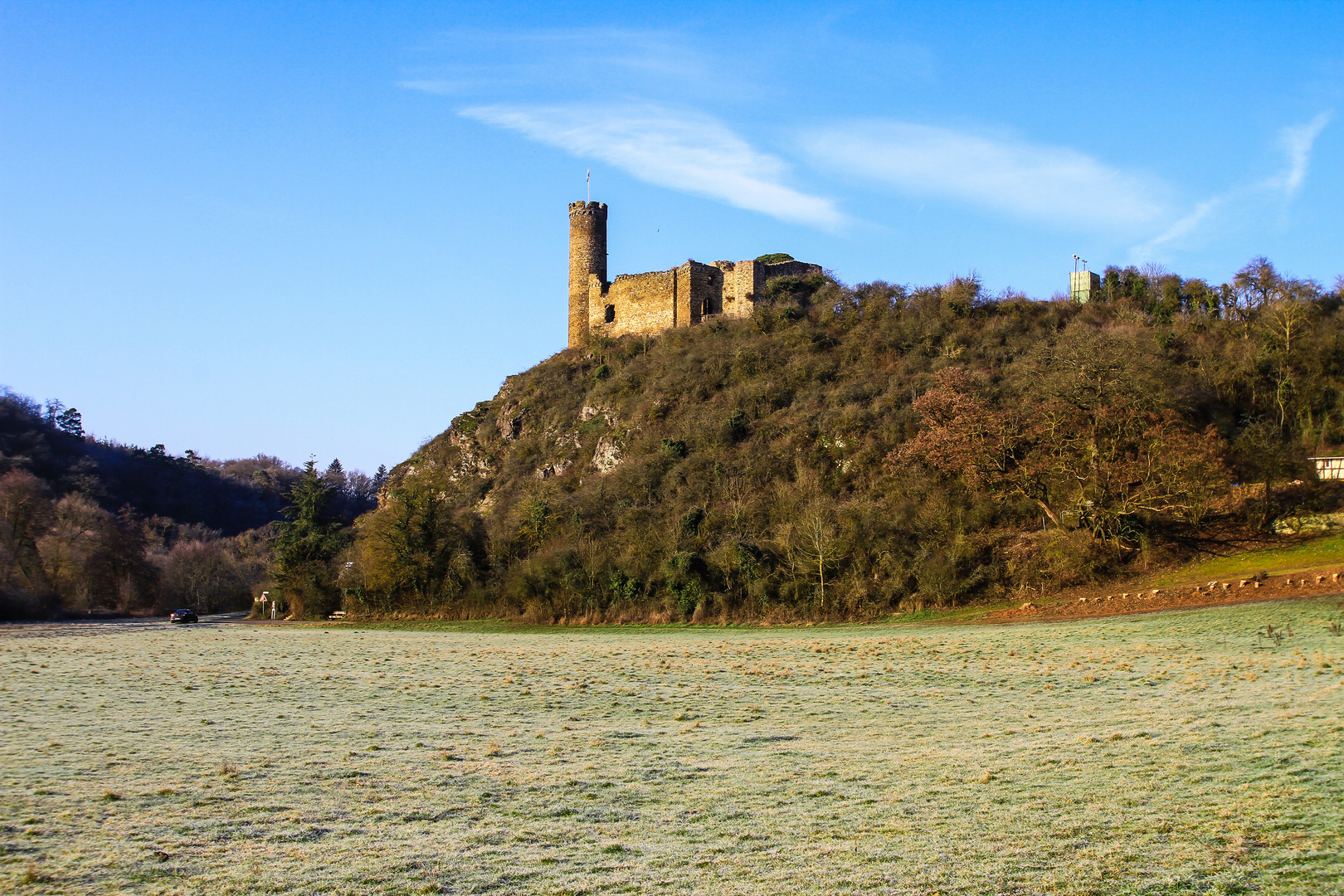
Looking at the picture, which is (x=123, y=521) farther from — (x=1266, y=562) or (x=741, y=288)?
(x=1266, y=562)

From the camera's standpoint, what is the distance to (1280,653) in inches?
645

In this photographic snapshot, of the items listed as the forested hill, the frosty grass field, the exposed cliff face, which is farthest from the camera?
the exposed cliff face

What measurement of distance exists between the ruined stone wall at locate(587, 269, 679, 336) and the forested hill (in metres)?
1.84

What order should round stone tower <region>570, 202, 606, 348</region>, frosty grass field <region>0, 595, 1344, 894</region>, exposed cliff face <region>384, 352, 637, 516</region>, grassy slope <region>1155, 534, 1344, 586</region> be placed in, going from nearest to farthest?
1. frosty grass field <region>0, 595, 1344, 894</region>
2. grassy slope <region>1155, 534, 1344, 586</region>
3. exposed cliff face <region>384, 352, 637, 516</region>
4. round stone tower <region>570, 202, 606, 348</region>

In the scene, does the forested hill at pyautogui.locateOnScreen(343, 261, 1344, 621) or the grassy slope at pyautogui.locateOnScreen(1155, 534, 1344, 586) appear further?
the forested hill at pyautogui.locateOnScreen(343, 261, 1344, 621)

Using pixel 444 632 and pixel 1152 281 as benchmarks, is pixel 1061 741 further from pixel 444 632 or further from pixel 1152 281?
pixel 1152 281

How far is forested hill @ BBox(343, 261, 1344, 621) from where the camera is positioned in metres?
34.1

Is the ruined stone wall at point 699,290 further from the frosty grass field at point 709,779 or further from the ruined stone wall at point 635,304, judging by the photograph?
the frosty grass field at point 709,779

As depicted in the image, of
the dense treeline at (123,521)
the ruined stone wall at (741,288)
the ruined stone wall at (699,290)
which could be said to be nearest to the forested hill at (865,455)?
the ruined stone wall at (741,288)

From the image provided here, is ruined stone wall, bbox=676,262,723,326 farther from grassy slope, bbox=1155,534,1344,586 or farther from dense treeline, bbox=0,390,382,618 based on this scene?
grassy slope, bbox=1155,534,1344,586

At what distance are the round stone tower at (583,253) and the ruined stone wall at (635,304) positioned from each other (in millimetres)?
606

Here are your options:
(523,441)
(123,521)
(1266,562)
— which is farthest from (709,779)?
(123,521)

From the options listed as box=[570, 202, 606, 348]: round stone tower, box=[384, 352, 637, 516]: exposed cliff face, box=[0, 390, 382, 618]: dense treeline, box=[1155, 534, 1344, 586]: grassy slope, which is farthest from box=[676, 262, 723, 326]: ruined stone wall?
box=[1155, 534, 1344, 586]: grassy slope

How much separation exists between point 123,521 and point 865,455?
60.9 m
